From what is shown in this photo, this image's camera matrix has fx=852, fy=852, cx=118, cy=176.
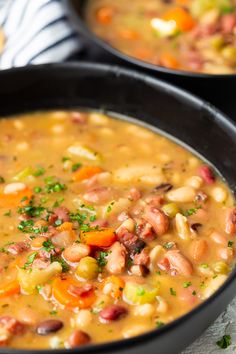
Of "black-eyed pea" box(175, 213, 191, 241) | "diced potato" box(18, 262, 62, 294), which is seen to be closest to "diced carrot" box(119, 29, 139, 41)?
"black-eyed pea" box(175, 213, 191, 241)

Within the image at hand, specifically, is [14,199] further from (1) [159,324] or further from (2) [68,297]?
(1) [159,324]

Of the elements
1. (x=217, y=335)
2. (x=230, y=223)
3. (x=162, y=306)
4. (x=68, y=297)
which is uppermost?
(x=68, y=297)

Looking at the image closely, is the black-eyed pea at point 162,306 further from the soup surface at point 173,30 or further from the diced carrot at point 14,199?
the soup surface at point 173,30

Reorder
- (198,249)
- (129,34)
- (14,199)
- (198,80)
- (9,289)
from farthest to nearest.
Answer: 1. (129,34)
2. (198,80)
3. (14,199)
4. (198,249)
5. (9,289)

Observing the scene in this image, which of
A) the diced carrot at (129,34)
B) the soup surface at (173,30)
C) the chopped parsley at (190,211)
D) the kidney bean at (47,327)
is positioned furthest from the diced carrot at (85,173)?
the diced carrot at (129,34)

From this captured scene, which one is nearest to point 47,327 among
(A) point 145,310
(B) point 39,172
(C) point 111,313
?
(C) point 111,313

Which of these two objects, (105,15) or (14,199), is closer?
(14,199)

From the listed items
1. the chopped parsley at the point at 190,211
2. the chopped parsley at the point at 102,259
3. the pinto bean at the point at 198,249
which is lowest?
the chopped parsley at the point at 190,211
